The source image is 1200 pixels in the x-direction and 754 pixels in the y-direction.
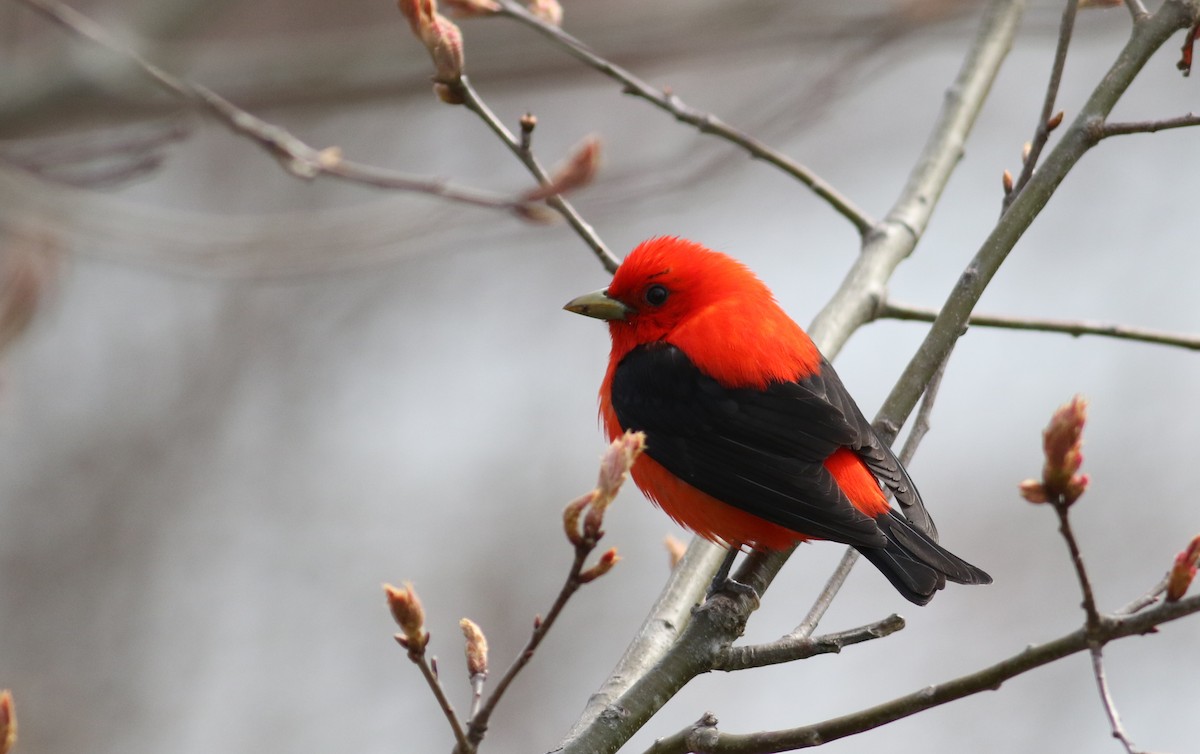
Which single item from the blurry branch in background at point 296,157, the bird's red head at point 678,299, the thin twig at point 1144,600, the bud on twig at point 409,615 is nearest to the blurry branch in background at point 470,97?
the blurry branch in background at point 296,157

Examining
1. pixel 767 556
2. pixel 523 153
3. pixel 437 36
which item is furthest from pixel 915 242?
pixel 437 36

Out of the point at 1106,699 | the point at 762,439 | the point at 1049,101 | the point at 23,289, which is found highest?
the point at 23,289

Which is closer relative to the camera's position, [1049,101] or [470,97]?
[1049,101]

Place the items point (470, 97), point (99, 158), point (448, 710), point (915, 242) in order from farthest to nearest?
1. point (99, 158)
2. point (915, 242)
3. point (470, 97)
4. point (448, 710)

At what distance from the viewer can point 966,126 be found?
4.46 metres

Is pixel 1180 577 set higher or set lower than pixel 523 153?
lower

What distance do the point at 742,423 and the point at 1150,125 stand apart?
1.51 m

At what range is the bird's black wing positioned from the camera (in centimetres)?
353

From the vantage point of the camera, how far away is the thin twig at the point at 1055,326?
12.5 feet

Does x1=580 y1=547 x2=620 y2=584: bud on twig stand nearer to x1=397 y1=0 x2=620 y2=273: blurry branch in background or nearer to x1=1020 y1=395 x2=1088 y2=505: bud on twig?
x1=1020 y1=395 x2=1088 y2=505: bud on twig

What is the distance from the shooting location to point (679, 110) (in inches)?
158

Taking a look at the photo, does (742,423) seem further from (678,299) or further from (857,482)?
(678,299)

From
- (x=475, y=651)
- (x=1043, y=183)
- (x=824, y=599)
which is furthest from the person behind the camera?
(x=1043, y=183)

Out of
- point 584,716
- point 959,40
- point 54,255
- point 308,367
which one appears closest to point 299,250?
point 54,255
